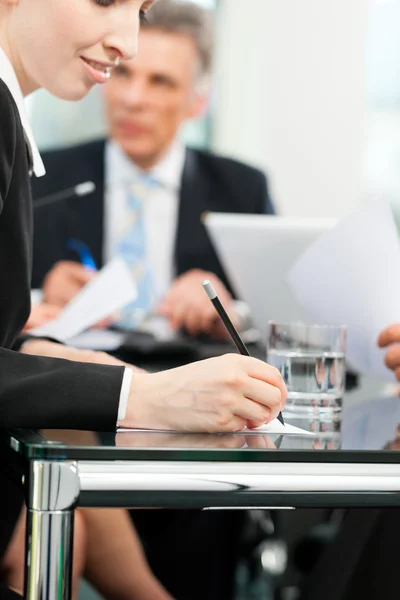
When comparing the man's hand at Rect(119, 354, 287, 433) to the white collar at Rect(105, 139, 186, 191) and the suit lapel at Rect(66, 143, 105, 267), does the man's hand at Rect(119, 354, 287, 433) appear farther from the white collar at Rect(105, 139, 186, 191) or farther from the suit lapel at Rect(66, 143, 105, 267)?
the white collar at Rect(105, 139, 186, 191)

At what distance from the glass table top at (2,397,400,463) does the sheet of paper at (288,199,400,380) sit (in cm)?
32

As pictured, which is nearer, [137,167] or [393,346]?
[393,346]

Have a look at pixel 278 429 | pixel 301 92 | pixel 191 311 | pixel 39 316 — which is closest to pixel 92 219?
pixel 191 311

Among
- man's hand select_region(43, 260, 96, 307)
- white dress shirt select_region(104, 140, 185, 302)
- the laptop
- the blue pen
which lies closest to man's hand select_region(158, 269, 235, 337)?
man's hand select_region(43, 260, 96, 307)

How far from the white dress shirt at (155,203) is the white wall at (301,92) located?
84 centimetres

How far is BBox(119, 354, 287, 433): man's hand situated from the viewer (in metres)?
0.77

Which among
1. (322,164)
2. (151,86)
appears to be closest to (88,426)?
(151,86)

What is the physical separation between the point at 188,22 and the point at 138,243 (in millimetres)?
720

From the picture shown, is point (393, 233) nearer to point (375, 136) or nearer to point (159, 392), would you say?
point (159, 392)

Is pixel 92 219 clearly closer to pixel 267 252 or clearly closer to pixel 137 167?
pixel 137 167

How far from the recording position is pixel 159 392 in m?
0.79

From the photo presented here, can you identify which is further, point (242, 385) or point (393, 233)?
point (393, 233)

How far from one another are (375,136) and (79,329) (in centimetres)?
279

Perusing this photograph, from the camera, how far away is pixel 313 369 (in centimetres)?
100
